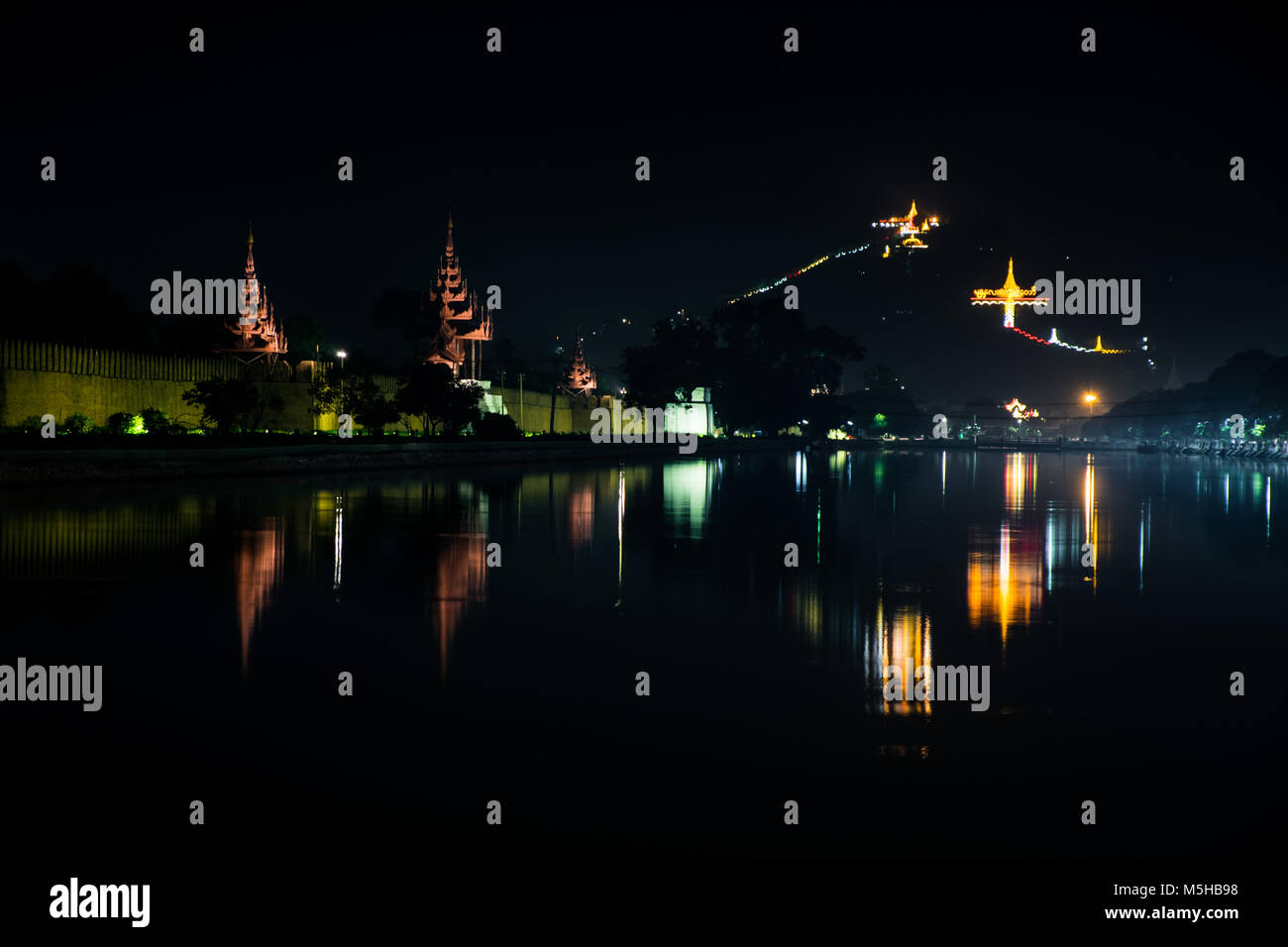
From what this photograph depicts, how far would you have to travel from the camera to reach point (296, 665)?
827 centimetres

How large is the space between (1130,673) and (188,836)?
6.47 meters

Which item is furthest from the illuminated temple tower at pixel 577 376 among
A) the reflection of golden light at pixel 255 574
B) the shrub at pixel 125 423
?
the reflection of golden light at pixel 255 574

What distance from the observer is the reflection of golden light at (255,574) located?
996cm

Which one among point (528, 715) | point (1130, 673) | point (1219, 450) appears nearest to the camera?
point (528, 715)

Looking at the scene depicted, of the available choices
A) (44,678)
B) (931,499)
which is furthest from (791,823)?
(931,499)

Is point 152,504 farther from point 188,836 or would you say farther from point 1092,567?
point 188,836

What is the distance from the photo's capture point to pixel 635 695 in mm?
7582

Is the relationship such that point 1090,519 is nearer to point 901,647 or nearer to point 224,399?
point 901,647

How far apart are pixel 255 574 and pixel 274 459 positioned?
2776 centimetres

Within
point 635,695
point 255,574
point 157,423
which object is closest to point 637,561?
point 255,574

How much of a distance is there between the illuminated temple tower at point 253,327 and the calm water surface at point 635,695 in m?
49.8

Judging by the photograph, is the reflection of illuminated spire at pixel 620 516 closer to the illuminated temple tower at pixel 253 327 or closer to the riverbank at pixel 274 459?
the riverbank at pixel 274 459
